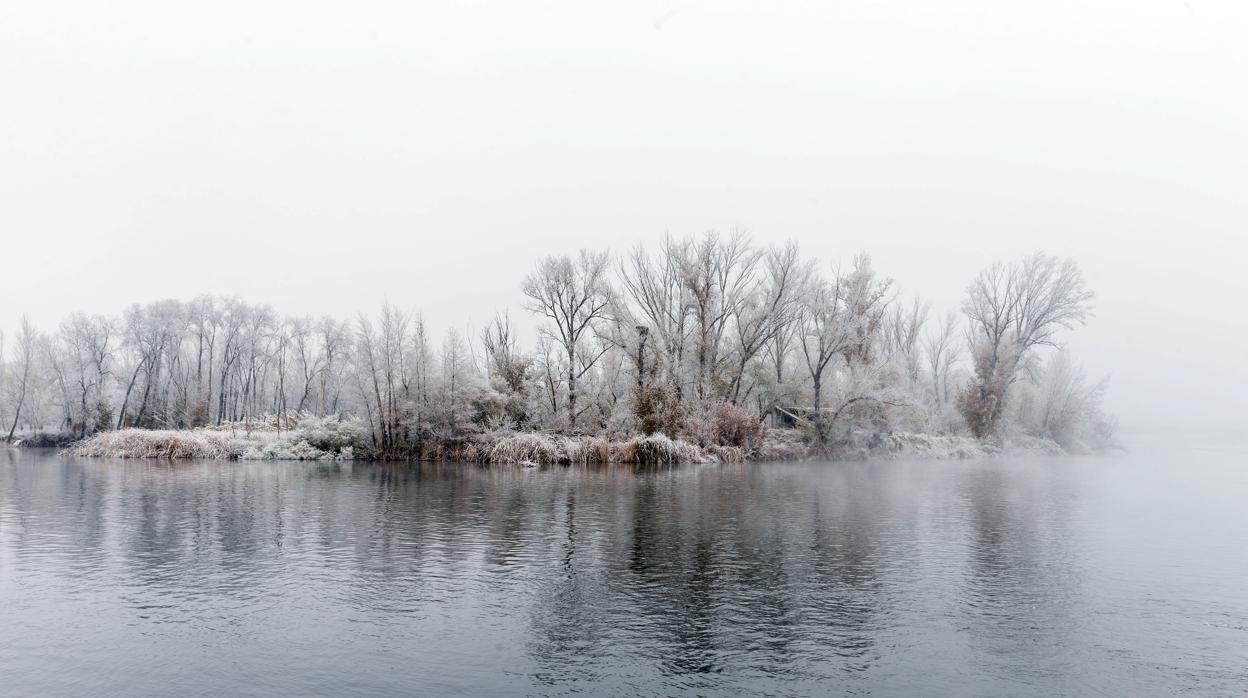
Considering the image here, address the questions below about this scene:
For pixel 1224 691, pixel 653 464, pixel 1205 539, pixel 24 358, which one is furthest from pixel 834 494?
pixel 24 358

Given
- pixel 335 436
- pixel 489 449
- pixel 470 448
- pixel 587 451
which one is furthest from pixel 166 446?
pixel 587 451

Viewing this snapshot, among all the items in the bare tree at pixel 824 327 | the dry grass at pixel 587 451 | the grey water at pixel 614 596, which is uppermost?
the bare tree at pixel 824 327

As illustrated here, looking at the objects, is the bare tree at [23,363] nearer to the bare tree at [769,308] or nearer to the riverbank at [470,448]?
the riverbank at [470,448]

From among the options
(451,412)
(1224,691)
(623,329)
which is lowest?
(1224,691)

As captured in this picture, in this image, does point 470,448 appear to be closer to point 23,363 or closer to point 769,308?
point 769,308

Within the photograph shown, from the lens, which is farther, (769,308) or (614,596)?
(769,308)

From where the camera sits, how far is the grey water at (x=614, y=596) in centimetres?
1032

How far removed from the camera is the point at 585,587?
48.4 feet

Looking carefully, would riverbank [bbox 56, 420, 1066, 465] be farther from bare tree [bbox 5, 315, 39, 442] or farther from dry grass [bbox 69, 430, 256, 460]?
bare tree [bbox 5, 315, 39, 442]

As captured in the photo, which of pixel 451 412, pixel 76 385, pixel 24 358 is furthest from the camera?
pixel 24 358

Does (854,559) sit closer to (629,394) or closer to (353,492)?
(353,492)

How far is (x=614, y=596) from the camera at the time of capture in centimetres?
1414

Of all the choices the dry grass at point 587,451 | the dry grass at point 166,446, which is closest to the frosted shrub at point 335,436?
the dry grass at point 166,446

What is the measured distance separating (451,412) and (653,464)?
13149 mm
